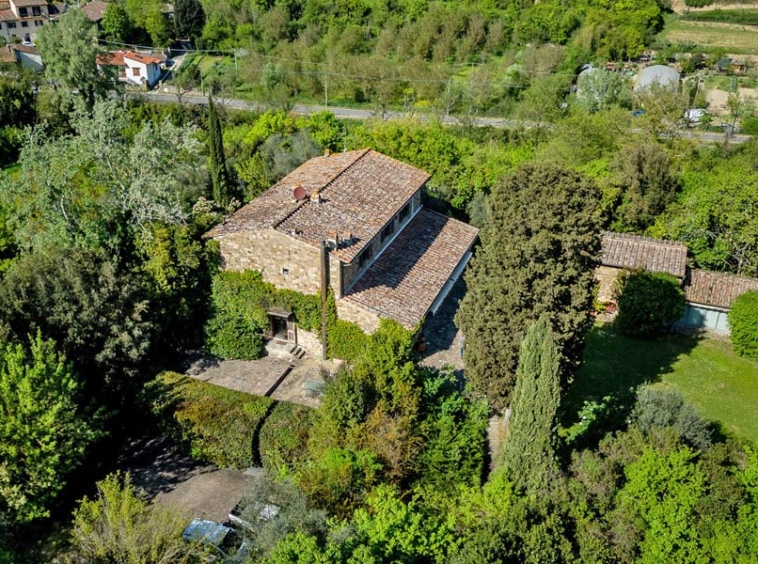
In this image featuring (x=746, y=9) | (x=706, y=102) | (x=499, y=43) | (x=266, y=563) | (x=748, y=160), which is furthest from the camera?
(x=746, y=9)

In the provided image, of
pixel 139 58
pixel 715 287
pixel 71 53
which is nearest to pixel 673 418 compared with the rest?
pixel 715 287

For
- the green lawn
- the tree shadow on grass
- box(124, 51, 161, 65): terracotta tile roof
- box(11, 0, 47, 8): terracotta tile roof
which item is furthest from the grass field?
box(11, 0, 47, 8): terracotta tile roof

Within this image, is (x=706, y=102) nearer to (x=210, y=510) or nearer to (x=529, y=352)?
(x=529, y=352)

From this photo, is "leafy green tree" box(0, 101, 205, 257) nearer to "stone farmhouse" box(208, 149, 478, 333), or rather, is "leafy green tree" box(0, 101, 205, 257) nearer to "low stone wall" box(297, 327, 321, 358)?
"stone farmhouse" box(208, 149, 478, 333)

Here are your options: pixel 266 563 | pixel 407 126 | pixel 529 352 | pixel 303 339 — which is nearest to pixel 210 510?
pixel 266 563

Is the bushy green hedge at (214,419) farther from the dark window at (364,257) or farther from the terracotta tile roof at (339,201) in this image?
the dark window at (364,257)
